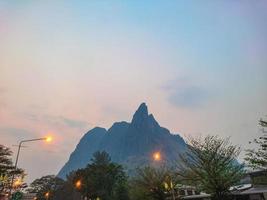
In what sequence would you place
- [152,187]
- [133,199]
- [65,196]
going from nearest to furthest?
[152,187] < [133,199] < [65,196]

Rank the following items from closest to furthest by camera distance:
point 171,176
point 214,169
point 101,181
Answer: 1. point 214,169
2. point 171,176
3. point 101,181

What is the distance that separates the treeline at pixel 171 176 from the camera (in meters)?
32.6

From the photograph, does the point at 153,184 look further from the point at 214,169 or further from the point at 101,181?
the point at 101,181

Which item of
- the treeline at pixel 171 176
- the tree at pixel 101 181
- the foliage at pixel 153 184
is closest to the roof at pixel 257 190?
the treeline at pixel 171 176

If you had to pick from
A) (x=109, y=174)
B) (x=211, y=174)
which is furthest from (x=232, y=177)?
(x=109, y=174)

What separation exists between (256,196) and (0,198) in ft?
122

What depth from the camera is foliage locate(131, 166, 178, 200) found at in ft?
172

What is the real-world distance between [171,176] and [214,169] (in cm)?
1887

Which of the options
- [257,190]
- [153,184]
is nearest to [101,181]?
[153,184]

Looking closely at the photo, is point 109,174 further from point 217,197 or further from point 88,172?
point 217,197

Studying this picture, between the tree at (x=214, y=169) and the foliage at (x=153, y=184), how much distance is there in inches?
670

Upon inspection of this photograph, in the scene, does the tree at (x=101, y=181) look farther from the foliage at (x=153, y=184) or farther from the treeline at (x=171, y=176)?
the foliage at (x=153, y=184)

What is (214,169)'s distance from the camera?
3262cm

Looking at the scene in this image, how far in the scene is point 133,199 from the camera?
208ft
